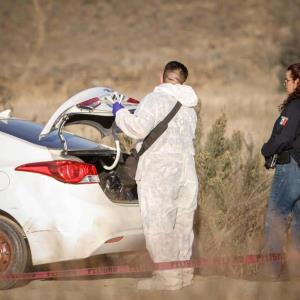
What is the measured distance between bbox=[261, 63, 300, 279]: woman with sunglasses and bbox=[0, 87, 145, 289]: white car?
1.08 meters

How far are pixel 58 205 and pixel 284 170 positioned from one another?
1819 millimetres

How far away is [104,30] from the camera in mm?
41781

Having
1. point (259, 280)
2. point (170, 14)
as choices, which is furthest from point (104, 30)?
point (259, 280)

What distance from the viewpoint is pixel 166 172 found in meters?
7.40

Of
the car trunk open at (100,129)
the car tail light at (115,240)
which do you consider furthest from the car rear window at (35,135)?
the car tail light at (115,240)

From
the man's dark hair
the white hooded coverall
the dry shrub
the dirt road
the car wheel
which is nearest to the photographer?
the dirt road

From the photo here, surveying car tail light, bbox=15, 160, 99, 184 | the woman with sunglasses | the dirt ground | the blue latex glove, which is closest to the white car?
car tail light, bbox=15, 160, 99, 184

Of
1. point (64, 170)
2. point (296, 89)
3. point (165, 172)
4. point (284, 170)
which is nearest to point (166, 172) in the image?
point (165, 172)

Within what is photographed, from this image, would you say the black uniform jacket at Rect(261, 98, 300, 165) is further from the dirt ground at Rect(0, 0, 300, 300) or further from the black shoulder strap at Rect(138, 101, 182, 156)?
the dirt ground at Rect(0, 0, 300, 300)

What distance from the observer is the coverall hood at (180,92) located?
7527 mm

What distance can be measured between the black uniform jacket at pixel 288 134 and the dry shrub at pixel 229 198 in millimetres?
1236

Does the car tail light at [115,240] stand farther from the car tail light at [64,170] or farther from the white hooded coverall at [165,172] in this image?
the car tail light at [64,170]

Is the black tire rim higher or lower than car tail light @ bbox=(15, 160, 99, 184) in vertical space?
lower

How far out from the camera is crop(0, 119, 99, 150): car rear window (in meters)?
7.79
